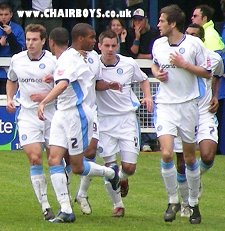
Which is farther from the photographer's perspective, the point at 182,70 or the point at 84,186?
the point at 84,186

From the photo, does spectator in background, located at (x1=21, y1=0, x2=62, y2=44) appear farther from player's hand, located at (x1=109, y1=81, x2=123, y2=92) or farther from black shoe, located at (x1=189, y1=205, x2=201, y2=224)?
black shoe, located at (x1=189, y1=205, x2=201, y2=224)

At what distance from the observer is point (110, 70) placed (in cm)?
1459

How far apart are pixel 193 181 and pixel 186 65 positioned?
131 centimetres

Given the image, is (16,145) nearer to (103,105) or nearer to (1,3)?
(1,3)

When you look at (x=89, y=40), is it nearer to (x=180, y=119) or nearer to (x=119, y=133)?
(x=180, y=119)

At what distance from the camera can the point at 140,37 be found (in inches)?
875

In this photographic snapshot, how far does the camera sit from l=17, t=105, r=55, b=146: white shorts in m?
13.9

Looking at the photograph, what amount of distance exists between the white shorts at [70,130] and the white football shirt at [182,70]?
103 cm

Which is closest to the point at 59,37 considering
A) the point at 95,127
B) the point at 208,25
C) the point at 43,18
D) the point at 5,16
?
the point at 95,127

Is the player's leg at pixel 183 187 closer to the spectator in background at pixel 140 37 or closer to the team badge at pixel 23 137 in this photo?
the team badge at pixel 23 137

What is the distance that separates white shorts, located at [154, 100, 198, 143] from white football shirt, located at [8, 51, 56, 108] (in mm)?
1297

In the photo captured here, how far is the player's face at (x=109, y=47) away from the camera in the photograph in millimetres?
14328

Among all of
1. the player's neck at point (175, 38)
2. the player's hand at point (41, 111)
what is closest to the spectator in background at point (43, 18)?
the player's neck at point (175, 38)

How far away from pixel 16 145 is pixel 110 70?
7195 mm
